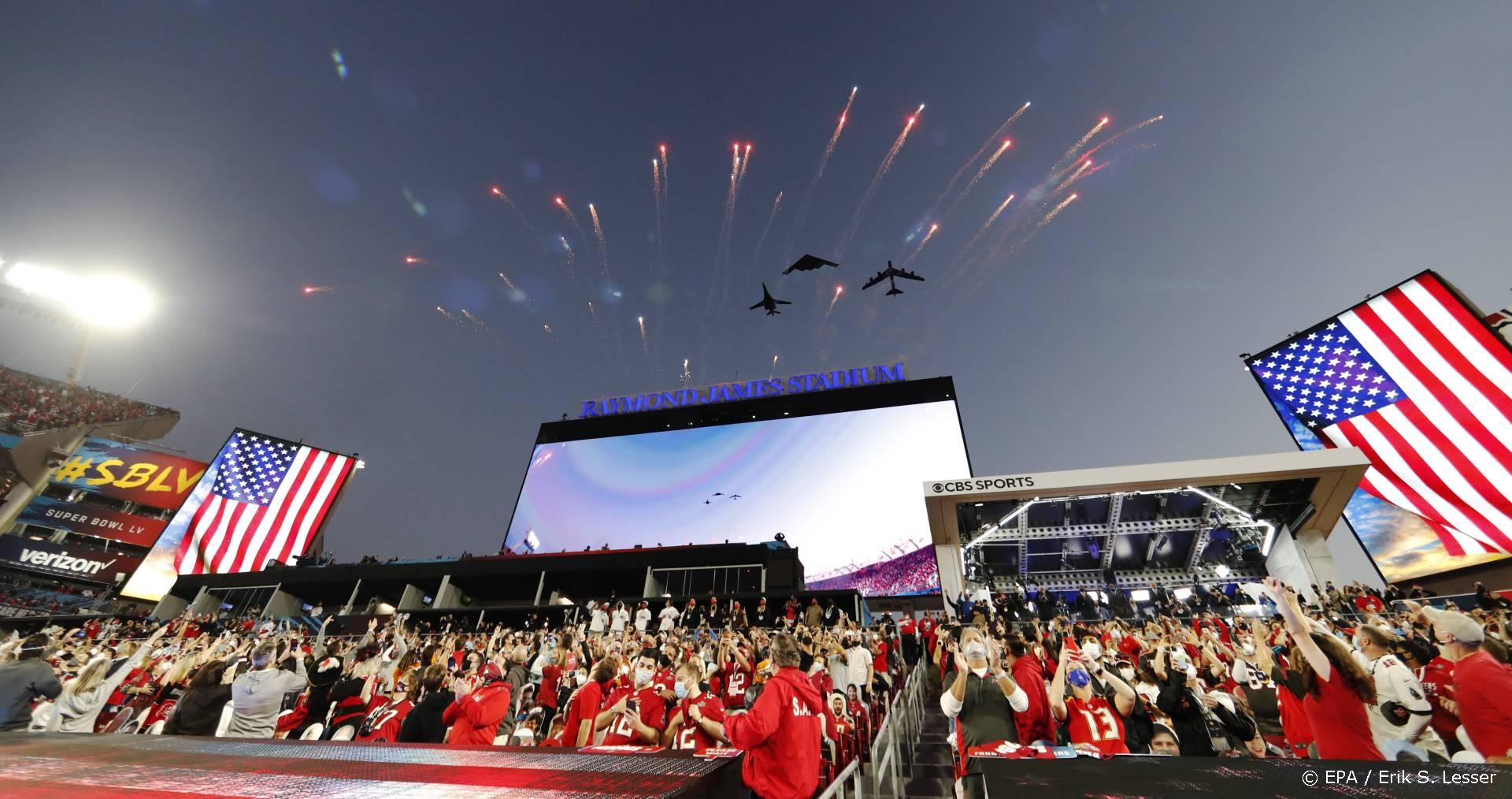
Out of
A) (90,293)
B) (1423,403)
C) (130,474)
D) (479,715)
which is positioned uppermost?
(90,293)

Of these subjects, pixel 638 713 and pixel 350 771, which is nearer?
pixel 350 771

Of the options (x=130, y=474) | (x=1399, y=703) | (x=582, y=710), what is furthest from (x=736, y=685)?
(x=130, y=474)

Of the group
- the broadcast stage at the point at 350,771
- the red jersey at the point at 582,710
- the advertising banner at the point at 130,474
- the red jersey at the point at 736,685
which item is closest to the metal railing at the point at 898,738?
the red jersey at the point at 736,685

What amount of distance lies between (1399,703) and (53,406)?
68.7m

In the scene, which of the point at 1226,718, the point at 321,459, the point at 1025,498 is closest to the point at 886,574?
the point at 1025,498

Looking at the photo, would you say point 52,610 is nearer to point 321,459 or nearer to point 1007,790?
point 321,459

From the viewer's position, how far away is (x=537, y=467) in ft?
140

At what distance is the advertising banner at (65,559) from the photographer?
115 ft

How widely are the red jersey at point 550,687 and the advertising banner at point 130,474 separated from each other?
152 feet

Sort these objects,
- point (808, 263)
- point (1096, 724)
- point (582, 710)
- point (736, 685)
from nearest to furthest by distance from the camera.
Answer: point (1096, 724), point (582, 710), point (736, 685), point (808, 263)

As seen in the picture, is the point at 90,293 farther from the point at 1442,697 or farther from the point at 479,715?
the point at 1442,697

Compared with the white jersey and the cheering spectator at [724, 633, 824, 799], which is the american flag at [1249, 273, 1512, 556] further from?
the cheering spectator at [724, 633, 824, 799]

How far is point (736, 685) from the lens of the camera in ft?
25.1

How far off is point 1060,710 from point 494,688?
5.56m
